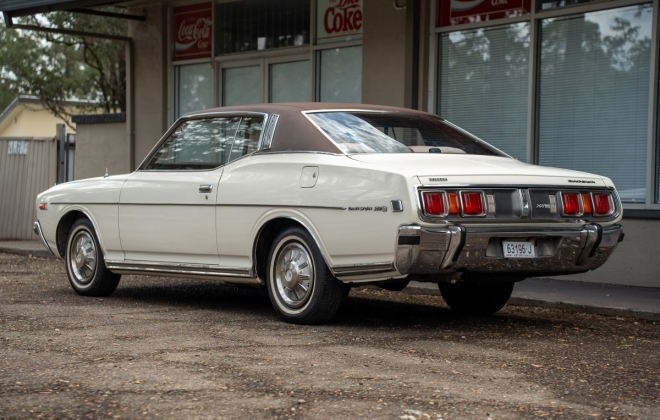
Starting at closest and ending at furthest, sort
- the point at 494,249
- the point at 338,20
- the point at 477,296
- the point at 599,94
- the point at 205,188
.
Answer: the point at 494,249 < the point at 205,188 < the point at 477,296 < the point at 599,94 < the point at 338,20

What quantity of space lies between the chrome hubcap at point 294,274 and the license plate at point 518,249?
134 centimetres

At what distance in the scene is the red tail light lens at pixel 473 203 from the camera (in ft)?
19.9

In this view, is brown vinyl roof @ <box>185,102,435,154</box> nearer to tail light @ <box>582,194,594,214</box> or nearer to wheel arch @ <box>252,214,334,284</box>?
wheel arch @ <box>252,214,334,284</box>

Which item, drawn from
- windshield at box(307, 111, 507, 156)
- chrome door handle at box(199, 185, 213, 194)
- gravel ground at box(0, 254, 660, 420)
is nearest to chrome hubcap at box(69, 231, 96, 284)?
gravel ground at box(0, 254, 660, 420)

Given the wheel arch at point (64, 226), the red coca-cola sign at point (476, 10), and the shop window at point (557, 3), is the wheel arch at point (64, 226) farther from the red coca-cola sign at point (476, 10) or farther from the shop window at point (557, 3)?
the shop window at point (557, 3)

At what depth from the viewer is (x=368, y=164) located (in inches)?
248

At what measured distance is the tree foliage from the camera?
88.8 ft

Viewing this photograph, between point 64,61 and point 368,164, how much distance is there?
118 ft

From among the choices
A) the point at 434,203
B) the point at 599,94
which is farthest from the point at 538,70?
the point at 434,203

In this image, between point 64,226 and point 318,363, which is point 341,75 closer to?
point 64,226

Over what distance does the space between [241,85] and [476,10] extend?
474cm

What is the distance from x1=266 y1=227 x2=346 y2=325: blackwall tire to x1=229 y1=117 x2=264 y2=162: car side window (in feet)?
2.79

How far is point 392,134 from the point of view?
23.2ft

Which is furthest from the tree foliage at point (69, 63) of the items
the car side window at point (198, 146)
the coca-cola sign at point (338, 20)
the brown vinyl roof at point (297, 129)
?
the brown vinyl roof at point (297, 129)
